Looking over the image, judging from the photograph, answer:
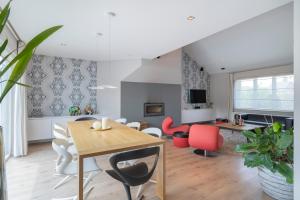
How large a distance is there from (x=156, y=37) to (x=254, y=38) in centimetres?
392

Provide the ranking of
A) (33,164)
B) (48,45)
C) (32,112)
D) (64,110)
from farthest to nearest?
(64,110)
(32,112)
(48,45)
(33,164)

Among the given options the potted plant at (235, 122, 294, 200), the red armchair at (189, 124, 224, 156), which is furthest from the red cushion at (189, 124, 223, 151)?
the potted plant at (235, 122, 294, 200)

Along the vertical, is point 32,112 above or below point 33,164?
above

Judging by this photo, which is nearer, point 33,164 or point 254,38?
point 33,164

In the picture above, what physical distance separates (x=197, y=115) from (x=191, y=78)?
5.70ft

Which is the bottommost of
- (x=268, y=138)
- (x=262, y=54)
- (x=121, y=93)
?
(x=268, y=138)

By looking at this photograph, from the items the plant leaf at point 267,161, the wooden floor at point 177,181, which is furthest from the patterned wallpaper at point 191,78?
the plant leaf at point 267,161

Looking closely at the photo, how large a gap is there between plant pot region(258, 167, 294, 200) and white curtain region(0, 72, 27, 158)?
456 centimetres

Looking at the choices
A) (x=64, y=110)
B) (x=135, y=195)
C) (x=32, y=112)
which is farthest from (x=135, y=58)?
(x=135, y=195)

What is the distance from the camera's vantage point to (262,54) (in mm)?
5828

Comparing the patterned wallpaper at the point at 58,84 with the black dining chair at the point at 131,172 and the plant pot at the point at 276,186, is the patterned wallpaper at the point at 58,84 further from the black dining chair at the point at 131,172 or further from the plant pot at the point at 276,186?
the plant pot at the point at 276,186

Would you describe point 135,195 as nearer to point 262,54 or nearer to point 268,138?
point 268,138

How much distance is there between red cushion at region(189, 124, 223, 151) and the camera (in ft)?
11.4

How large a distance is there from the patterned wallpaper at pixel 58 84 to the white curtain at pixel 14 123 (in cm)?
105
